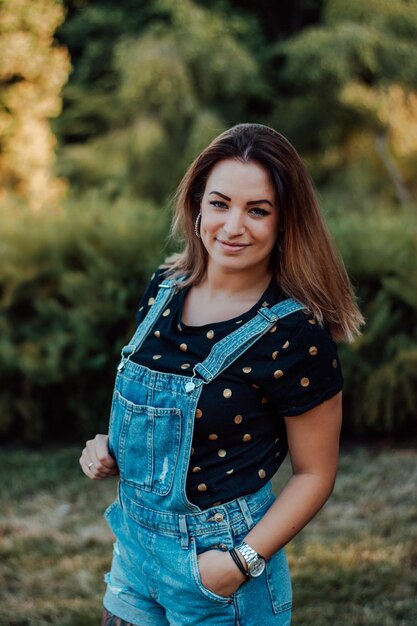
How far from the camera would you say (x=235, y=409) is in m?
1.71

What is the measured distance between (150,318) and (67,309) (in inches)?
149

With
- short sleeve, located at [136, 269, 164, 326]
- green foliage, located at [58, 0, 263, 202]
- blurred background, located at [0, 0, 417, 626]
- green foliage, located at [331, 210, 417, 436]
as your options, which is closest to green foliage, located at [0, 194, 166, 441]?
blurred background, located at [0, 0, 417, 626]

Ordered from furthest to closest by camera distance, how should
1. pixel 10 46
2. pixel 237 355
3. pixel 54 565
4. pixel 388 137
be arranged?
pixel 10 46 → pixel 388 137 → pixel 54 565 → pixel 237 355

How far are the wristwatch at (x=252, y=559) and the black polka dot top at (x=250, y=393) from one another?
0.11 meters

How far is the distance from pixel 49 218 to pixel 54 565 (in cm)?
297

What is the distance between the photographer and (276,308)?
175 centimetres

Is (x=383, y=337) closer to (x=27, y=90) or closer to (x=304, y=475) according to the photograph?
(x=304, y=475)

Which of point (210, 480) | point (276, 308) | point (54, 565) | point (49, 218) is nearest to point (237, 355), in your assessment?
point (276, 308)

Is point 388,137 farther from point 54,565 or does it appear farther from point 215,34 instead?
point 54,565

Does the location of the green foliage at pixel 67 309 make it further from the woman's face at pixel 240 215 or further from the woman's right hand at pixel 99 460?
the woman's face at pixel 240 215

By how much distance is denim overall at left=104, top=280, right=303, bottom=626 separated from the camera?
1.71 m

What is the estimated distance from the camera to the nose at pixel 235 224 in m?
1.78

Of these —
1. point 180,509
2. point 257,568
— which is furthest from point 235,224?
point 257,568

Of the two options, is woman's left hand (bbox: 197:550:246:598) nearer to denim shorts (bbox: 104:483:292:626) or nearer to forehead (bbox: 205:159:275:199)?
denim shorts (bbox: 104:483:292:626)
